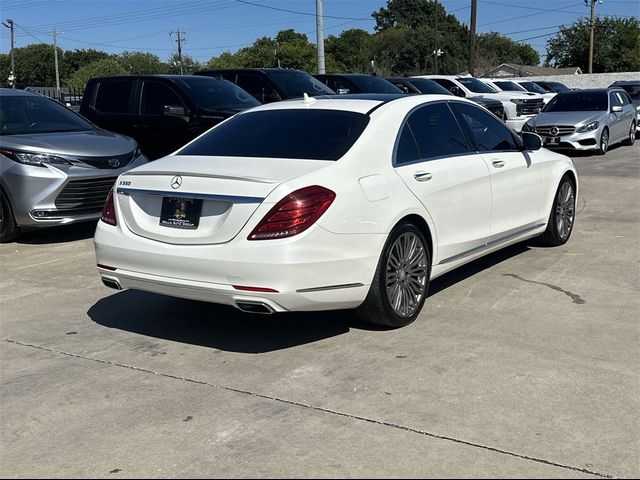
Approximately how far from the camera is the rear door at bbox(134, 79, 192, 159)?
420 inches

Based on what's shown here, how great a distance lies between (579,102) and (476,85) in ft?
17.9

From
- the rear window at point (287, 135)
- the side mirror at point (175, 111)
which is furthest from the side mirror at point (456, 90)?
the rear window at point (287, 135)

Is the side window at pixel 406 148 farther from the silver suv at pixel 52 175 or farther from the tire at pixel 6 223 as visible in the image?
the tire at pixel 6 223

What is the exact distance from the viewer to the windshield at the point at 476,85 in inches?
909

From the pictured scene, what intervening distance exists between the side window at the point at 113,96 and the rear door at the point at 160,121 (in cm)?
30

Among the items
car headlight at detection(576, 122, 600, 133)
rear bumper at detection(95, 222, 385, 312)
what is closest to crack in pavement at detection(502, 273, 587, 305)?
rear bumper at detection(95, 222, 385, 312)

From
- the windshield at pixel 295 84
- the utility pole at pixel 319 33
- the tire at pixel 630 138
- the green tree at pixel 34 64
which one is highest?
the green tree at pixel 34 64

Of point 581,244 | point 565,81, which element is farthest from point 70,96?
point 565,81

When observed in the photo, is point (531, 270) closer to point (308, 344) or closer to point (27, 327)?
point (308, 344)

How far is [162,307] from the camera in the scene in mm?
5879

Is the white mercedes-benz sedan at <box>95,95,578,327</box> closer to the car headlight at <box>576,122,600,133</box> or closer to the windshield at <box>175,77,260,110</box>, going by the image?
the windshield at <box>175,77,260,110</box>

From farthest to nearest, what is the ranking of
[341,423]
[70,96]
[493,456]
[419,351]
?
[70,96]
[419,351]
[341,423]
[493,456]

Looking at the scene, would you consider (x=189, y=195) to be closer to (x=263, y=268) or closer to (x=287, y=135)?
(x=263, y=268)

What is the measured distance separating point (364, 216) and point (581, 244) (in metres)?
3.96
